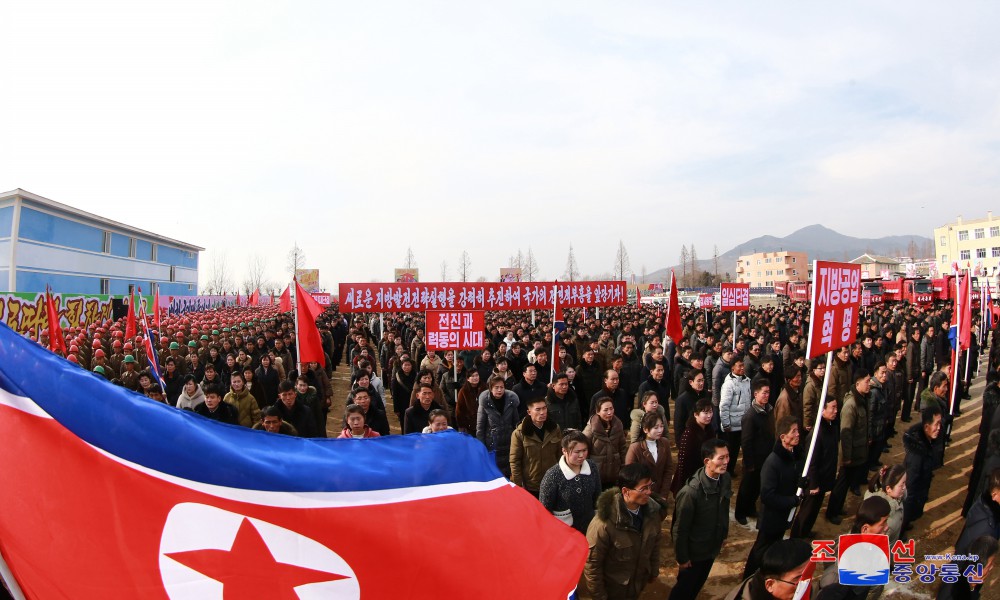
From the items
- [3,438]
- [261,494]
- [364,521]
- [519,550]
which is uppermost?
[3,438]

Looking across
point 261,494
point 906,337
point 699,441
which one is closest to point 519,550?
point 261,494

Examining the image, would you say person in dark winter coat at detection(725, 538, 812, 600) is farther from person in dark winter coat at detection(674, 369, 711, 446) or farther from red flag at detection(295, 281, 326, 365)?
red flag at detection(295, 281, 326, 365)

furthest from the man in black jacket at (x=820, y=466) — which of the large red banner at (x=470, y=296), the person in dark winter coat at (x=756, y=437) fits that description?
the large red banner at (x=470, y=296)

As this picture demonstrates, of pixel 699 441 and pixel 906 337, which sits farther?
pixel 906 337

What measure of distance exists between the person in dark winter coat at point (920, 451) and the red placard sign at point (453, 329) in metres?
5.43

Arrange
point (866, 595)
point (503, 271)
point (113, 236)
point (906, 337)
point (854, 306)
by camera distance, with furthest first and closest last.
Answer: point (503, 271)
point (113, 236)
point (906, 337)
point (854, 306)
point (866, 595)

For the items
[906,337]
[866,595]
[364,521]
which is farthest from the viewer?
→ [906,337]

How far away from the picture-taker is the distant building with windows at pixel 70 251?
78.2 feet

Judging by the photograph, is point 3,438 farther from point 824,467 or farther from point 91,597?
point 824,467

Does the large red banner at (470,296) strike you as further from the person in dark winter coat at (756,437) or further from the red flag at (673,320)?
the person in dark winter coat at (756,437)

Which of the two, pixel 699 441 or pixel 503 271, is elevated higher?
pixel 503 271

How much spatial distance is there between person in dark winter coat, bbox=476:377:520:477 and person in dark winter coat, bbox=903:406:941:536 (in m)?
3.70

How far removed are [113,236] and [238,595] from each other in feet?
123

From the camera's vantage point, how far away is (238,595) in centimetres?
176
